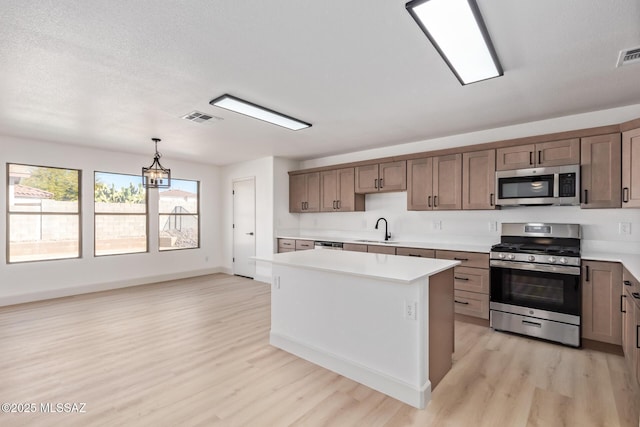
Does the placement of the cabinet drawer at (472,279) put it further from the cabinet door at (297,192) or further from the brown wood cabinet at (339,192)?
the cabinet door at (297,192)

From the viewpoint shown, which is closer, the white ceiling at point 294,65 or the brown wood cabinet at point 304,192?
the white ceiling at point 294,65

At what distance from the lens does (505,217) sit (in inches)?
159

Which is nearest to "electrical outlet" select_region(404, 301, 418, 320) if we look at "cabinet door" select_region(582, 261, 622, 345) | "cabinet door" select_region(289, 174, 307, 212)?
"cabinet door" select_region(582, 261, 622, 345)

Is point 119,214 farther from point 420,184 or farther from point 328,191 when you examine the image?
point 420,184

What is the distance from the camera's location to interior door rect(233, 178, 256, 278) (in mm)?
6594

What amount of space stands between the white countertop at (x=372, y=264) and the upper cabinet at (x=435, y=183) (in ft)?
5.58

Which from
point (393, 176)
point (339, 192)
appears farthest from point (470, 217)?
point (339, 192)

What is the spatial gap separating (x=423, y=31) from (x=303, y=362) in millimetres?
2740

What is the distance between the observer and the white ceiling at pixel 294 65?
1.84 m

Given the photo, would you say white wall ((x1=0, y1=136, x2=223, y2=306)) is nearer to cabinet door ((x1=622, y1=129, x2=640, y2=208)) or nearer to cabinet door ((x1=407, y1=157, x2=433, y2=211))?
cabinet door ((x1=407, y1=157, x2=433, y2=211))

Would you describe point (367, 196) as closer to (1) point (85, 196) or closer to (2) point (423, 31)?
(2) point (423, 31)

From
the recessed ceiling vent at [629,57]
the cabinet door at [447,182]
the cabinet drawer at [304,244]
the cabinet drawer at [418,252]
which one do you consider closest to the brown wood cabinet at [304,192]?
the cabinet drawer at [304,244]

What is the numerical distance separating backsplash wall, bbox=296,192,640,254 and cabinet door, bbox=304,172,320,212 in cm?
32

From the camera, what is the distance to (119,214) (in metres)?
5.87
